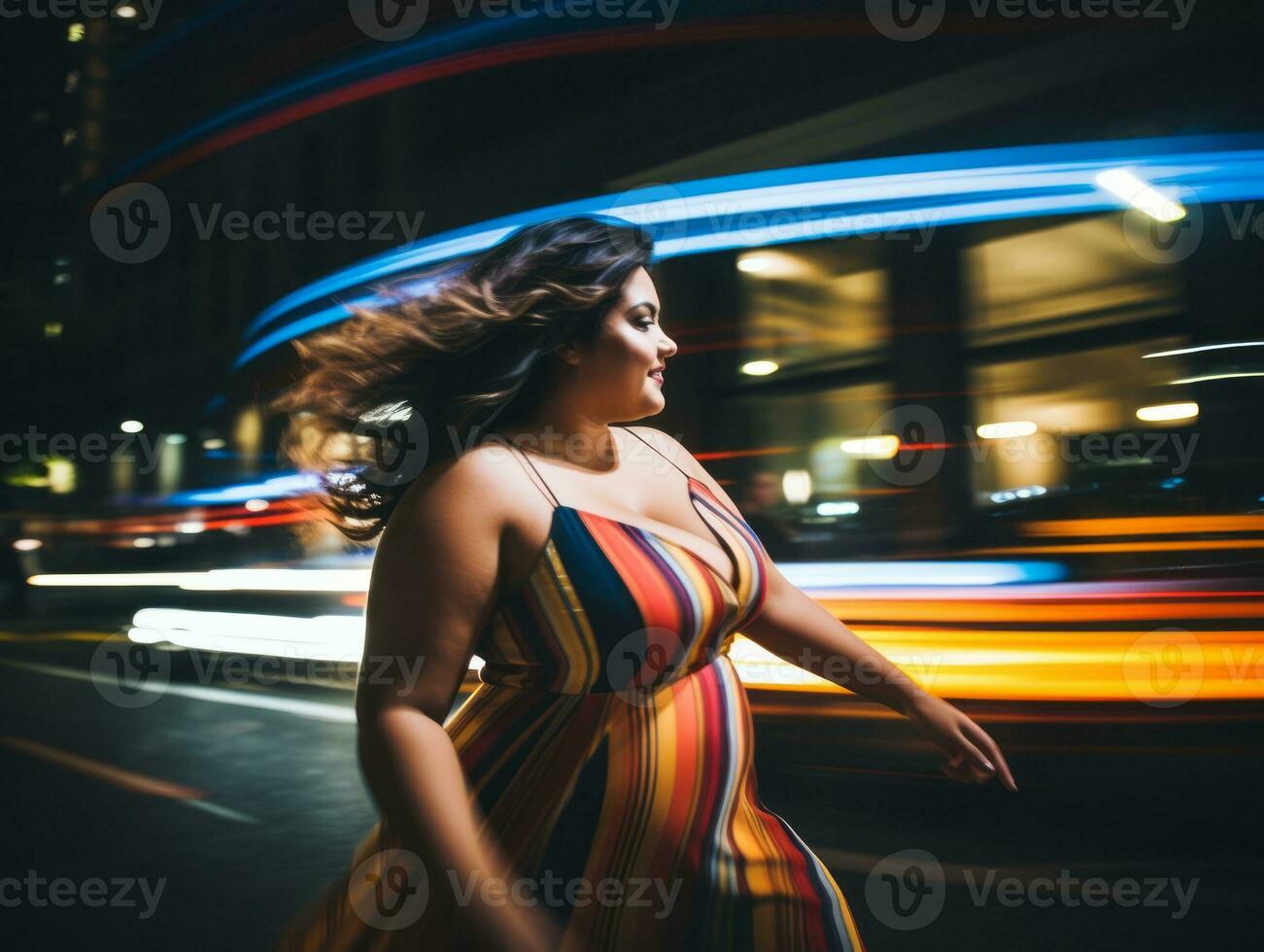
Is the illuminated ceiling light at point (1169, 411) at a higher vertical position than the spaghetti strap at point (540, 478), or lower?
higher

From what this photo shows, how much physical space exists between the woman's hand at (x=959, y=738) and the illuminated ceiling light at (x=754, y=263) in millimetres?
4155

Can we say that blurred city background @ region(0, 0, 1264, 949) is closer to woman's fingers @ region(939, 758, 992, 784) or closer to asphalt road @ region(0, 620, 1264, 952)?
asphalt road @ region(0, 620, 1264, 952)

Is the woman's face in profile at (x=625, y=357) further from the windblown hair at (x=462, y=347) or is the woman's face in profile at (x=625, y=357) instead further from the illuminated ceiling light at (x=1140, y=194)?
the illuminated ceiling light at (x=1140, y=194)

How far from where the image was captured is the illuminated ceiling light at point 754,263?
18.3 ft

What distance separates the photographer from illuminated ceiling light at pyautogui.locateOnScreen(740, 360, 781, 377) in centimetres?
→ 533

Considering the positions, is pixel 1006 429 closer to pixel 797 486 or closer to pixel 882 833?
pixel 797 486

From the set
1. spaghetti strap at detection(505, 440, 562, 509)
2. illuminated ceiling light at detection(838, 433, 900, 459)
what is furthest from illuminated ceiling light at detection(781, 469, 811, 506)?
spaghetti strap at detection(505, 440, 562, 509)

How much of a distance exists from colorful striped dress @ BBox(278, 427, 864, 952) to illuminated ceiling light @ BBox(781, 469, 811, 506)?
383 centimetres

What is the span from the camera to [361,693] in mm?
1300

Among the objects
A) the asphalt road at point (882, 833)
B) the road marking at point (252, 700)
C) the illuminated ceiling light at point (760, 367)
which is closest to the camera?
the asphalt road at point (882, 833)

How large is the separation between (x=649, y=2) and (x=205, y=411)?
687 cm

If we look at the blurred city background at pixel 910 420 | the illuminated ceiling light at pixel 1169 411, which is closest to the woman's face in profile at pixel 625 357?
the blurred city background at pixel 910 420

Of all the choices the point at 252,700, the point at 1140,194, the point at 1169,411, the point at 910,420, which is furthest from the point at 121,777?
the point at 1140,194

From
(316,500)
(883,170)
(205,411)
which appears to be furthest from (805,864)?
(205,411)
